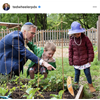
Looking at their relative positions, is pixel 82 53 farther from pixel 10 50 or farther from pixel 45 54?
pixel 10 50

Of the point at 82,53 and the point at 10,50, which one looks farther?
the point at 82,53

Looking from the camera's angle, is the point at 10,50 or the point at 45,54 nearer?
the point at 10,50

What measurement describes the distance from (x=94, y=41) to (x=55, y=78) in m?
9.84

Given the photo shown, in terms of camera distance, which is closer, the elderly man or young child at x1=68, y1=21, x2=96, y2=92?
the elderly man

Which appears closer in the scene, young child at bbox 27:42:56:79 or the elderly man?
the elderly man

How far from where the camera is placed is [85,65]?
2.58 metres

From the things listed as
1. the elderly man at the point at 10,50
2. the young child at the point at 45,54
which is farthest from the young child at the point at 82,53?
the elderly man at the point at 10,50

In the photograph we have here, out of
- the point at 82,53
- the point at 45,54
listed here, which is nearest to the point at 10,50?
the point at 45,54

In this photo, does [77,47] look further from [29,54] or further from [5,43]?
[5,43]

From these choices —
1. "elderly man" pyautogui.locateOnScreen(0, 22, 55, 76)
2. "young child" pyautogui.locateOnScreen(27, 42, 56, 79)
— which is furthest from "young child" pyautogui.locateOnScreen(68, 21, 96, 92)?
"elderly man" pyautogui.locateOnScreen(0, 22, 55, 76)

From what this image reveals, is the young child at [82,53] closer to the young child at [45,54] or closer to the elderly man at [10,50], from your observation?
the young child at [45,54]

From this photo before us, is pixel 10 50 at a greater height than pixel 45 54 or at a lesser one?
greater

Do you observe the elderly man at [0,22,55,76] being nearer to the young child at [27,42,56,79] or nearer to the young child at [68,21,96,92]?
the young child at [27,42,56,79]

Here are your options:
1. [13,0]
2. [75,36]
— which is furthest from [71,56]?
[13,0]
